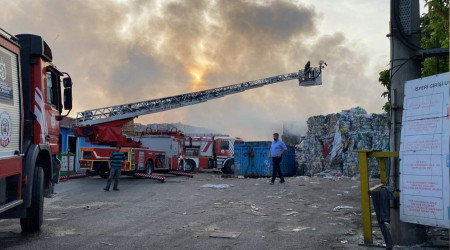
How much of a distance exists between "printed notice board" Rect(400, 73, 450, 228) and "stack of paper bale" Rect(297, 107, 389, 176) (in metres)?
14.1

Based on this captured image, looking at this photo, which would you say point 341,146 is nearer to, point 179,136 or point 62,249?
point 179,136

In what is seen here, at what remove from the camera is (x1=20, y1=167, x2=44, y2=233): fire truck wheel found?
752 centimetres

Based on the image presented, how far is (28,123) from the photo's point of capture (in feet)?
23.5

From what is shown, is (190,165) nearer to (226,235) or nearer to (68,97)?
(68,97)

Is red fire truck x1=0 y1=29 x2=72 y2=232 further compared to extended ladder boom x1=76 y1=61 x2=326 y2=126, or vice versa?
extended ladder boom x1=76 y1=61 x2=326 y2=126

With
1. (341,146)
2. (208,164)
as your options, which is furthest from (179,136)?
(341,146)

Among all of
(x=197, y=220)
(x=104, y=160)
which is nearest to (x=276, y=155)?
(x=104, y=160)

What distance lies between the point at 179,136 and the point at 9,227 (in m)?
17.3

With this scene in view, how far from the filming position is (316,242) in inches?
264

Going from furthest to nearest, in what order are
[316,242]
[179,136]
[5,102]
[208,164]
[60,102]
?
[208,164] < [179,136] < [60,102] < [316,242] < [5,102]

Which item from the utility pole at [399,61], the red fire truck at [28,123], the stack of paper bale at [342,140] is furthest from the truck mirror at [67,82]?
the stack of paper bale at [342,140]

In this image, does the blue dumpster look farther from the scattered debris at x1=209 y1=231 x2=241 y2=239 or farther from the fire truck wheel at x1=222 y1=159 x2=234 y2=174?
the scattered debris at x1=209 y1=231 x2=241 y2=239

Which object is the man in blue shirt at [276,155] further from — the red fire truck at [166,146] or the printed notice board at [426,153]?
the printed notice board at [426,153]

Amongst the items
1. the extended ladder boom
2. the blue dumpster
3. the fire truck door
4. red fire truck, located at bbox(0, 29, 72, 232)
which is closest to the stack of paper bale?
the blue dumpster
